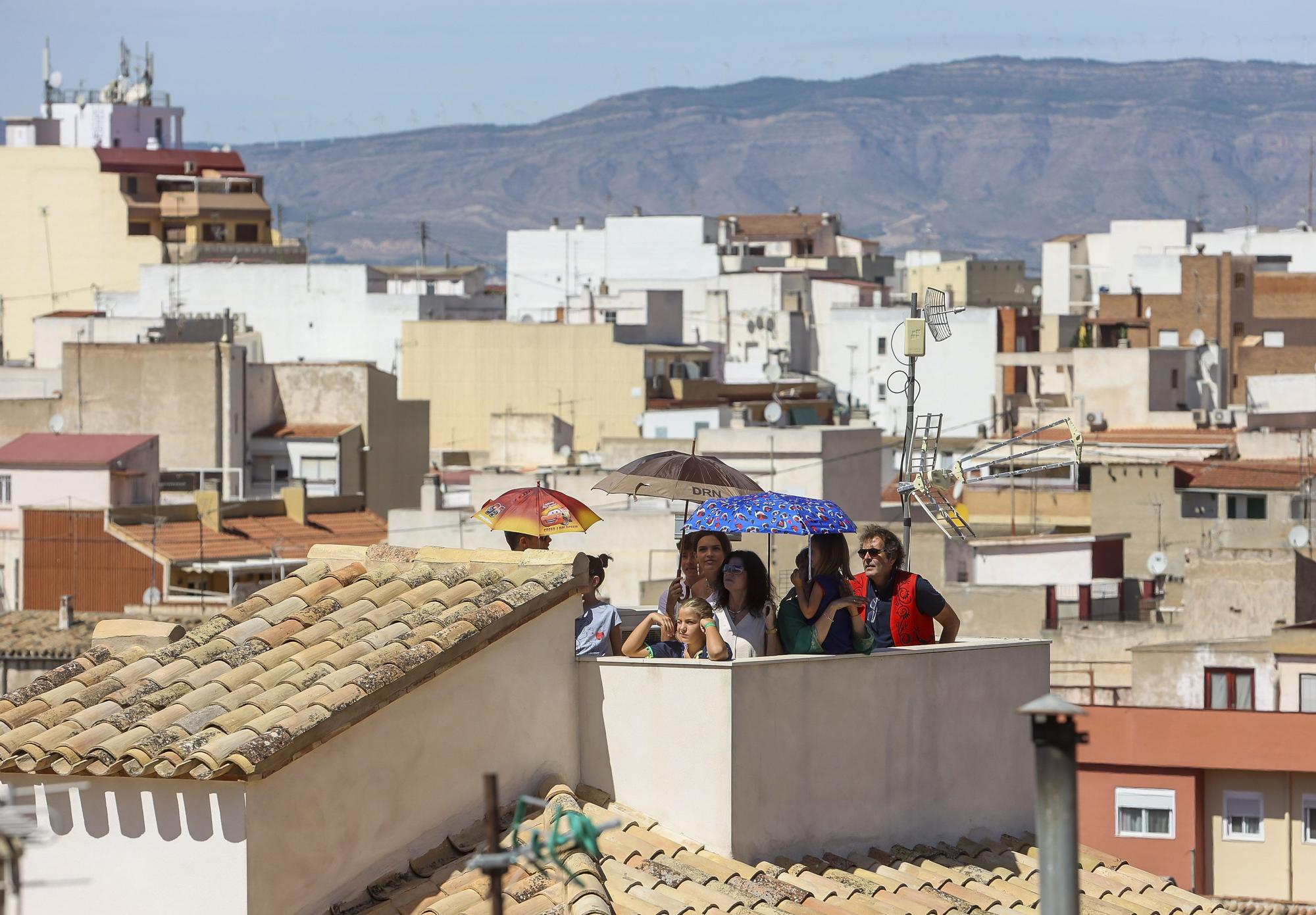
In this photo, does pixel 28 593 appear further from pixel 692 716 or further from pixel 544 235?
pixel 544 235

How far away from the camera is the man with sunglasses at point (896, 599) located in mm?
10773

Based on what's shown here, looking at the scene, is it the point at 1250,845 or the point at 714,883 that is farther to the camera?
the point at 1250,845

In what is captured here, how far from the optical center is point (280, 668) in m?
8.94

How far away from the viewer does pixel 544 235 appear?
108 metres

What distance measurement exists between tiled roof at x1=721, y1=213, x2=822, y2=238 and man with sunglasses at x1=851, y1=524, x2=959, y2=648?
380ft

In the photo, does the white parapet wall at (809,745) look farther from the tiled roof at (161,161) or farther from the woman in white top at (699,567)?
the tiled roof at (161,161)

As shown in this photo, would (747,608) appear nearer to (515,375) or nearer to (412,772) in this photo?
(412,772)

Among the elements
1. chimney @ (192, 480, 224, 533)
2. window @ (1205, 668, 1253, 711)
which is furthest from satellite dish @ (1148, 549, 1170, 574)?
chimney @ (192, 480, 224, 533)

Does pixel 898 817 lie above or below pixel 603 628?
below

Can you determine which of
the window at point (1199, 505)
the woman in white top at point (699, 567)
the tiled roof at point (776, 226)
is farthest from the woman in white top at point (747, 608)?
the tiled roof at point (776, 226)

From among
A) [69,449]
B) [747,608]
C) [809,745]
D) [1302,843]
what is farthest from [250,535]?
[809,745]

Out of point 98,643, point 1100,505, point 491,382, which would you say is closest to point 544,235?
point 491,382

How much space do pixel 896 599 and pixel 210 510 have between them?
38.2 meters

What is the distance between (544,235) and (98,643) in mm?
98507
